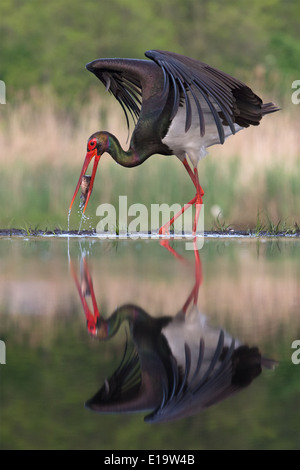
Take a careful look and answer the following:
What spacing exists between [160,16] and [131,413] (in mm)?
25717

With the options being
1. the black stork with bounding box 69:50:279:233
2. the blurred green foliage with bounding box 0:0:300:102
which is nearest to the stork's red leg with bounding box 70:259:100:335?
the black stork with bounding box 69:50:279:233

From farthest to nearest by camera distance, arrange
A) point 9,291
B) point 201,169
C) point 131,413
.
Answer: point 201,169 < point 9,291 < point 131,413

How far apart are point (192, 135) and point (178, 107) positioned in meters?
0.32

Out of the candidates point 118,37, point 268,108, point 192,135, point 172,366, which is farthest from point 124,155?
point 118,37

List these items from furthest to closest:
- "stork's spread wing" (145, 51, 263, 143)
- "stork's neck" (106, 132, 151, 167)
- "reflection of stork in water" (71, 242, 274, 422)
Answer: "stork's neck" (106, 132, 151, 167) < "stork's spread wing" (145, 51, 263, 143) < "reflection of stork in water" (71, 242, 274, 422)

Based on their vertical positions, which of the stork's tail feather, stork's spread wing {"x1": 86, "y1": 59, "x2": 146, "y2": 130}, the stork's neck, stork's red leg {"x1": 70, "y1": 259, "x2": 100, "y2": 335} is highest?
stork's spread wing {"x1": 86, "y1": 59, "x2": 146, "y2": 130}

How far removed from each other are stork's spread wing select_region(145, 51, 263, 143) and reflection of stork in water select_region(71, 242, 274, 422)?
3.58 meters

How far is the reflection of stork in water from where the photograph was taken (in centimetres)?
317

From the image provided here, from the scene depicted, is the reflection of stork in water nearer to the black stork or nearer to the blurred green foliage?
the black stork

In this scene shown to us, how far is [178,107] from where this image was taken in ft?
29.5

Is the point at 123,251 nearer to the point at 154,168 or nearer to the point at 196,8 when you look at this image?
the point at 154,168
